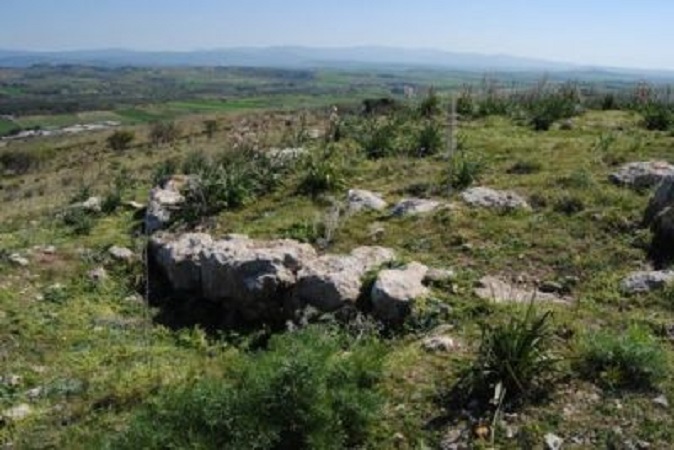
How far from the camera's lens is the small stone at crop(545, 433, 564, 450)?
5.85m

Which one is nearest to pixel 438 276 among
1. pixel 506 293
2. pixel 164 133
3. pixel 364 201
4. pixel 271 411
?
pixel 506 293

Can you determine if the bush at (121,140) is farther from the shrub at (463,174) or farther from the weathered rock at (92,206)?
the shrub at (463,174)

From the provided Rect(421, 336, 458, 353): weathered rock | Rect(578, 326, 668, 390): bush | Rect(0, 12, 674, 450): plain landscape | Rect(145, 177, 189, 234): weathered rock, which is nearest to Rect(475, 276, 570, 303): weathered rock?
Rect(0, 12, 674, 450): plain landscape

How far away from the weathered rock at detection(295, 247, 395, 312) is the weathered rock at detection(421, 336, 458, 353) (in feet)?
4.22

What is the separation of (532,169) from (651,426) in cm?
715

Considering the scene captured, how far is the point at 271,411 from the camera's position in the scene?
231 inches

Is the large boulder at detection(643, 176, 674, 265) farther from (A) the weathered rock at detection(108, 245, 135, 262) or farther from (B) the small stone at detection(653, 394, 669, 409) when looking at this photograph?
(A) the weathered rock at detection(108, 245, 135, 262)

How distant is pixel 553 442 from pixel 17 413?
4.73 m

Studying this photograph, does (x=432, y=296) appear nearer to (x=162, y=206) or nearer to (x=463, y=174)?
(x=463, y=174)

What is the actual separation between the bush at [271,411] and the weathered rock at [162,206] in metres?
6.67

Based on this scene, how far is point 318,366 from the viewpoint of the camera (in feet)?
19.9

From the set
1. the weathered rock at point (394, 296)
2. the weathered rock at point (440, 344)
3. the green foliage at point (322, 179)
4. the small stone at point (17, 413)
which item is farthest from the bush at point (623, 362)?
the green foliage at point (322, 179)

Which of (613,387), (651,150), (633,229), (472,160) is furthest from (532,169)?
(613,387)

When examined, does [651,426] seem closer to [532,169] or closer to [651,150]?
[532,169]
